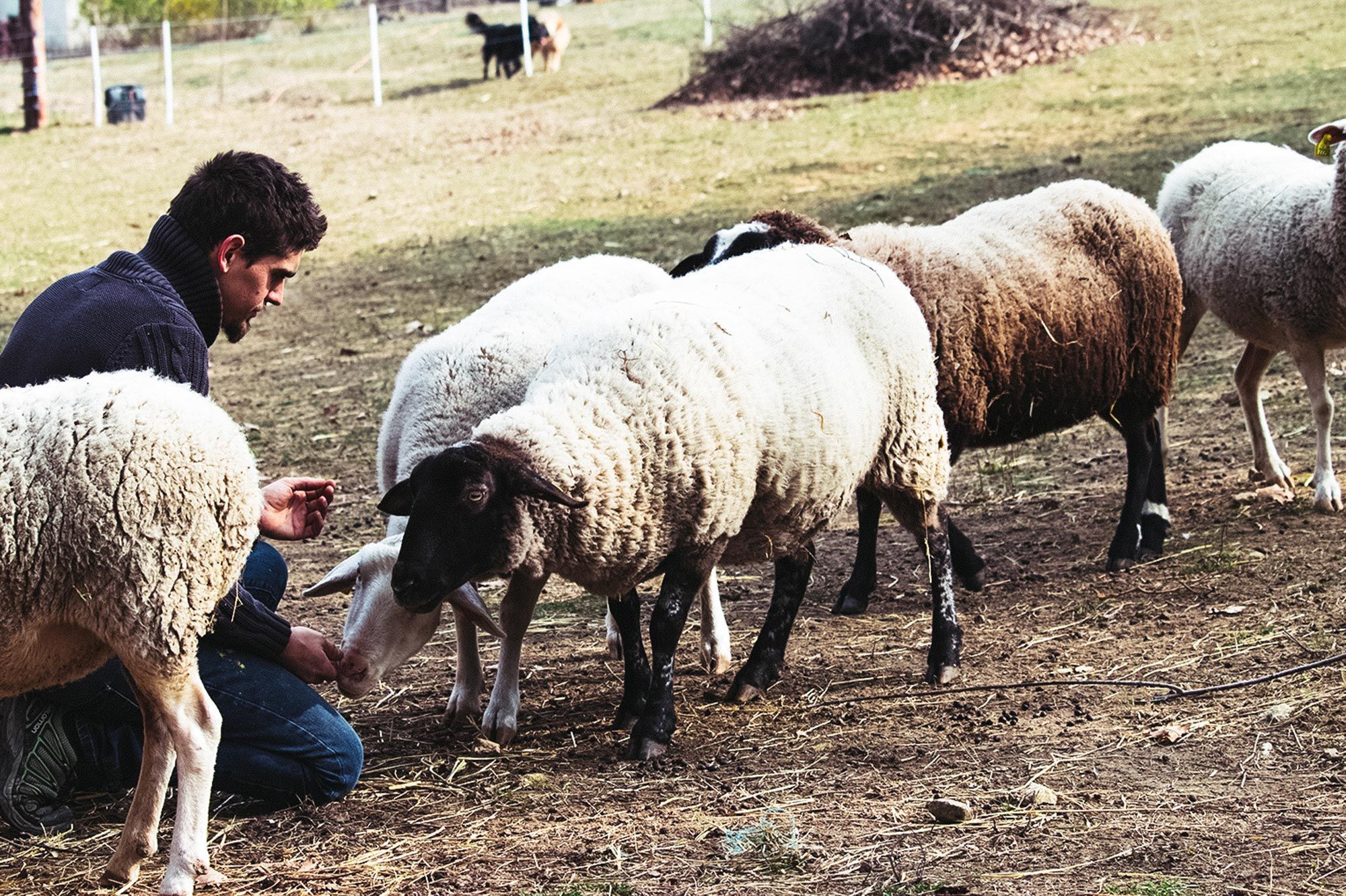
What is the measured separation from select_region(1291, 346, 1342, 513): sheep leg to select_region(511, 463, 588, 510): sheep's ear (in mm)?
3540

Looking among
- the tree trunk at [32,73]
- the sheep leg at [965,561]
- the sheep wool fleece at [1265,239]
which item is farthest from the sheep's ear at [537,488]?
the tree trunk at [32,73]

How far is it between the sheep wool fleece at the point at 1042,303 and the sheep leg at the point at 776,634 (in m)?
0.88

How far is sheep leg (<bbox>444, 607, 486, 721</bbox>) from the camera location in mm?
4465

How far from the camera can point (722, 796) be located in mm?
3770

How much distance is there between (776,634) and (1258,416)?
2.80 m

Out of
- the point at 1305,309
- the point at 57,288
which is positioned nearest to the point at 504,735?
the point at 57,288

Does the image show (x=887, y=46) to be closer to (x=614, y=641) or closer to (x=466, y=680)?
(x=614, y=641)

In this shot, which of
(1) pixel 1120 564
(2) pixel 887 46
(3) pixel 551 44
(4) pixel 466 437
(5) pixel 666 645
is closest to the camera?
(5) pixel 666 645

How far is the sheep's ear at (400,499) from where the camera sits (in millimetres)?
3768

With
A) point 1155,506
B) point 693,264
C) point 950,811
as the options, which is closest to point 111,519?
point 950,811

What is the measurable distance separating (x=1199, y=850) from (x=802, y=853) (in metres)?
0.88

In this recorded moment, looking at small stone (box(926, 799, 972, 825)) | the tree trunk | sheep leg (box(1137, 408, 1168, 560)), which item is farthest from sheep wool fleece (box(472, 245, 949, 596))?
the tree trunk

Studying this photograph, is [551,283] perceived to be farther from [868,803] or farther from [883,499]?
[868,803]

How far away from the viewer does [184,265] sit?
3783 mm
